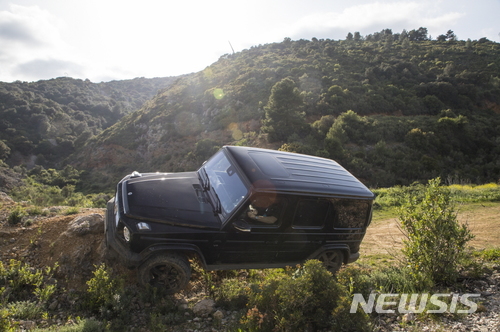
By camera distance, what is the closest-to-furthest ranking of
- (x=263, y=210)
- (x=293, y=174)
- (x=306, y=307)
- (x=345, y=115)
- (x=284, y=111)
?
(x=306, y=307) < (x=263, y=210) < (x=293, y=174) < (x=284, y=111) < (x=345, y=115)

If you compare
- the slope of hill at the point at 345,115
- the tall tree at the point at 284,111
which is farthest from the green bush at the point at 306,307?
the tall tree at the point at 284,111

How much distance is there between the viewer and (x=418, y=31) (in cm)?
6216

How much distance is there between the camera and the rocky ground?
3213mm

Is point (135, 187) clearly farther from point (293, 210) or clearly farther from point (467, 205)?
point (467, 205)

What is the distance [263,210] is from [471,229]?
6611 mm

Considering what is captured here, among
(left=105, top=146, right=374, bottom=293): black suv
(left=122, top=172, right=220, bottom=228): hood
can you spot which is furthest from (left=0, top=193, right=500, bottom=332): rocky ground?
(left=122, top=172, right=220, bottom=228): hood

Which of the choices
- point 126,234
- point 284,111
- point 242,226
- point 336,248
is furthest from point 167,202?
point 284,111

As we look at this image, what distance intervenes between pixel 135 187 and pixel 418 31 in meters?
75.9

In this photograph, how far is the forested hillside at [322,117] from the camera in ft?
77.4

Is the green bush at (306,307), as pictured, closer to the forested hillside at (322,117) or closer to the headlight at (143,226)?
the headlight at (143,226)

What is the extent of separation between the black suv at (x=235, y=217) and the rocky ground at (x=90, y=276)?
502mm

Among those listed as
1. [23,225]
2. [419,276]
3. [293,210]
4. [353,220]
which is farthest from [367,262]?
[23,225]

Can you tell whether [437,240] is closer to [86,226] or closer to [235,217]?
[235,217]

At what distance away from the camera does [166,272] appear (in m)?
4.00
